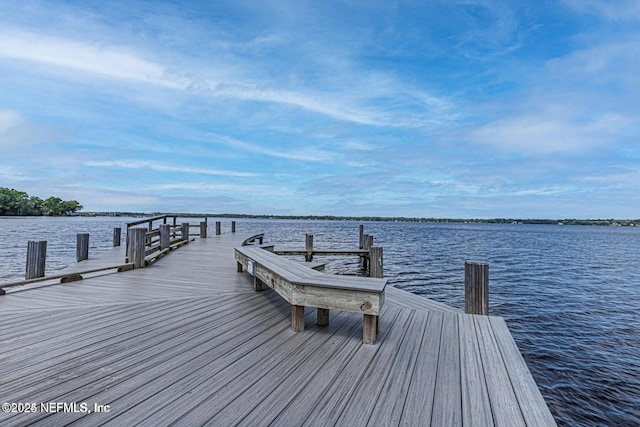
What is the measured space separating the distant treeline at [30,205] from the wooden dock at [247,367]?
9772cm

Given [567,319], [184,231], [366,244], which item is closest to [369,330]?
[567,319]

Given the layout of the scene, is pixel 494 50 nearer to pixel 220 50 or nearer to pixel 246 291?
pixel 220 50

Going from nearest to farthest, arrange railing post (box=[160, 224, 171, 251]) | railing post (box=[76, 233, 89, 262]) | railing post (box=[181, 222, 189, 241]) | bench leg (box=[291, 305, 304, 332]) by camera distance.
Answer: bench leg (box=[291, 305, 304, 332]), railing post (box=[160, 224, 171, 251]), railing post (box=[76, 233, 89, 262]), railing post (box=[181, 222, 189, 241])

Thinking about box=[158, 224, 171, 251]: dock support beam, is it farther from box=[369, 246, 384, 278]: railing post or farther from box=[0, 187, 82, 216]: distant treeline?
box=[0, 187, 82, 216]: distant treeline

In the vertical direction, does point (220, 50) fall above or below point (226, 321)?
above

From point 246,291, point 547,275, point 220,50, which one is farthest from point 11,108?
point 547,275

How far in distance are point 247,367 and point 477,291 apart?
11.9ft

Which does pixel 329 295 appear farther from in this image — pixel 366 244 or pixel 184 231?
pixel 366 244

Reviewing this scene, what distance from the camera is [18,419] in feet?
5.65

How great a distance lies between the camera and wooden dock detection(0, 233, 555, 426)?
6.04 ft

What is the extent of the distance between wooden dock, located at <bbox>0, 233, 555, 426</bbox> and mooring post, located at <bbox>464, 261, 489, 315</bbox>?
511 mm

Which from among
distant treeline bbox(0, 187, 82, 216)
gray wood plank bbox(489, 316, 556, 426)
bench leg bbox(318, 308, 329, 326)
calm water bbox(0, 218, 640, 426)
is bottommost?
calm water bbox(0, 218, 640, 426)

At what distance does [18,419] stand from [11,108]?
→ 87.2ft

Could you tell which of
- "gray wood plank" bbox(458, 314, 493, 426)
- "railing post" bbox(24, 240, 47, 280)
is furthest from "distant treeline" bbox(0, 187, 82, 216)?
"gray wood plank" bbox(458, 314, 493, 426)
